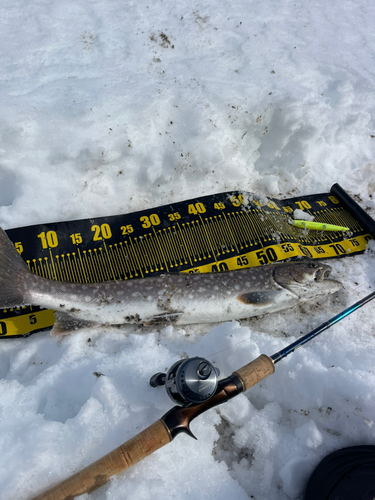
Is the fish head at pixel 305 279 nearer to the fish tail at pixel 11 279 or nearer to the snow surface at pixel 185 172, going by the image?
the snow surface at pixel 185 172

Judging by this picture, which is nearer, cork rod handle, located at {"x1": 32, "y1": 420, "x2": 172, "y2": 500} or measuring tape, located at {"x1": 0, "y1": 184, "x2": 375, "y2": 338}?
cork rod handle, located at {"x1": 32, "y1": 420, "x2": 172, "y2": 500}

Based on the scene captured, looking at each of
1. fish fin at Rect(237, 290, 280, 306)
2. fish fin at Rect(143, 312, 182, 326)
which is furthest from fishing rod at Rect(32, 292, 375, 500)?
fish fin at Rect(237, 290, 280, 306)

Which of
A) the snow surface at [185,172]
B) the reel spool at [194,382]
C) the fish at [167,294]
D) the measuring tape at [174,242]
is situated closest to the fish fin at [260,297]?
the fish at [167,294]

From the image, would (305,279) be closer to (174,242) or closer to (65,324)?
(174,242)

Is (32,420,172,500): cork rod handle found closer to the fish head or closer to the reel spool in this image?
the reel spool

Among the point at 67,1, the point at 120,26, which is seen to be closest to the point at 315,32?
the point at 120,26

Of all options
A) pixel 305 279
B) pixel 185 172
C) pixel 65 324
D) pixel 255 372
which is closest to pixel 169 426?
pixel 255 372
